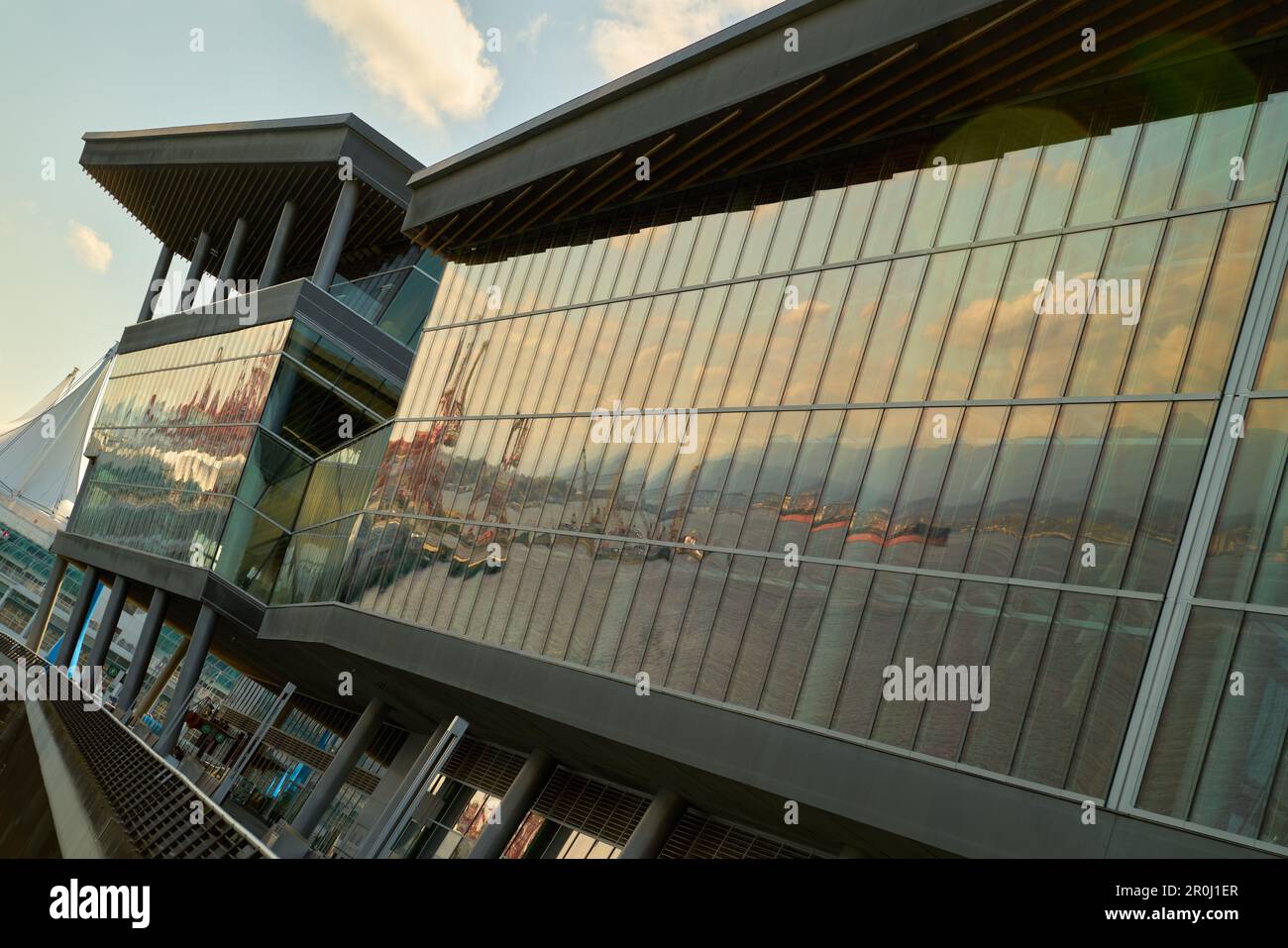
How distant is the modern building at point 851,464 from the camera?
12.6 meters

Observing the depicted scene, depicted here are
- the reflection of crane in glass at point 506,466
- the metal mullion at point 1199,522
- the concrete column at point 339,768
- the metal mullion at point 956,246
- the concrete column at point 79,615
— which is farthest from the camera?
the concrete column at point 79,615

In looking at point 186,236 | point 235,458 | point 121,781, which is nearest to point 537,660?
point 121,781

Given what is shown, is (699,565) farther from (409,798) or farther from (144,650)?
(144,650)

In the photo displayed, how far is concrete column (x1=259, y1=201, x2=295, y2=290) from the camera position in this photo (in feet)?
147

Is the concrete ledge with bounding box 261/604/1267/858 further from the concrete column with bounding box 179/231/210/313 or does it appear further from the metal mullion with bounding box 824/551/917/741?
the concrete column with bounding box 179/231/210/313

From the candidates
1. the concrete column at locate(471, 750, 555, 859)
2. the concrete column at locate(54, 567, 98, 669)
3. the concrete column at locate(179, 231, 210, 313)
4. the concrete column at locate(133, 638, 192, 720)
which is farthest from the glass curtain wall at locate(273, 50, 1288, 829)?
the concrete column at locate(179, 231, 210, 313)

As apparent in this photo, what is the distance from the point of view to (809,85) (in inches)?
742

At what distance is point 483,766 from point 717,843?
29.5 ft

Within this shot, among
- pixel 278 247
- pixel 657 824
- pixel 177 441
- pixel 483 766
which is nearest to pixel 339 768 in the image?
pixel 483 766

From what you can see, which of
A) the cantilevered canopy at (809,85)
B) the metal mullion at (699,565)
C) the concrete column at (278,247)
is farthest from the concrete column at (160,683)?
the metal mullion at (699,565)

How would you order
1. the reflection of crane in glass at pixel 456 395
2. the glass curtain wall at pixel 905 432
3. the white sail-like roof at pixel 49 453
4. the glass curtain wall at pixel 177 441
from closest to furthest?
the glass curtain wall at pixel 905 432 → the reflection of crane in glass at pixel 456 395 → the glass curtain wall at pixel 177 441 → the white sail-like roof at pixel 49 453

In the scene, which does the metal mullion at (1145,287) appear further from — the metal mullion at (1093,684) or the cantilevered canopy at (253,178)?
the cantilevered canopy at (253,178)

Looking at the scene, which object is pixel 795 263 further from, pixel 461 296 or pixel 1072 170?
pixel 461 296

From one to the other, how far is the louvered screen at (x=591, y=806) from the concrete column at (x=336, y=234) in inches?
912
